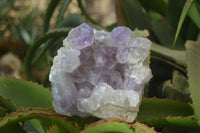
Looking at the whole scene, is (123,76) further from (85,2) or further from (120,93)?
(85,2)

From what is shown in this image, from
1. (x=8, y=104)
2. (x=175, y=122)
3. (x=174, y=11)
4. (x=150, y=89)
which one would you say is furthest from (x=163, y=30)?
(x=8, y=104)

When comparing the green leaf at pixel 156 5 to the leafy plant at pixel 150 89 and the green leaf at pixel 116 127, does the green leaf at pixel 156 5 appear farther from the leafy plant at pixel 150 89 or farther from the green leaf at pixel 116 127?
the green leaf at pixel 116 127

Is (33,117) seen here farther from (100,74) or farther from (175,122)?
(175,122)

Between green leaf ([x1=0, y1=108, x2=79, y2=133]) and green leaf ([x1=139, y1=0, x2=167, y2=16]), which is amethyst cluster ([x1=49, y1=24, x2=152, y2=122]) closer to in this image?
green leaf ([x1=0, y1=108, x2=79, y2=133])

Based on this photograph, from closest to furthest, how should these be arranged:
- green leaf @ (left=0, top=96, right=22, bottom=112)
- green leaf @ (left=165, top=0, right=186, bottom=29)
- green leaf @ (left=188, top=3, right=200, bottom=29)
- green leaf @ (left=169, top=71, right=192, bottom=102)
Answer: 1. green leaf @ (left=0, top=96, right=22, bottom=112)
2. green leaf @ (left=169, top=71, right=192, bottom=102)
3. green leaf @ (left=188, top=3, right=200, bottom=29)
4. green leaf @ (left=165, top=0, right=186, bottom=29)

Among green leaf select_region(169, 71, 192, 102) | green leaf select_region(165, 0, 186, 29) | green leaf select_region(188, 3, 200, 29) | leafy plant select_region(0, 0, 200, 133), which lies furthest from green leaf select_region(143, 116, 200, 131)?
green leaf select_region(165, 0, 186, 29)

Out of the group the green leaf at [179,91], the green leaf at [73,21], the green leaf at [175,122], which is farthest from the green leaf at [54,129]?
the green leaf at [73,21]
